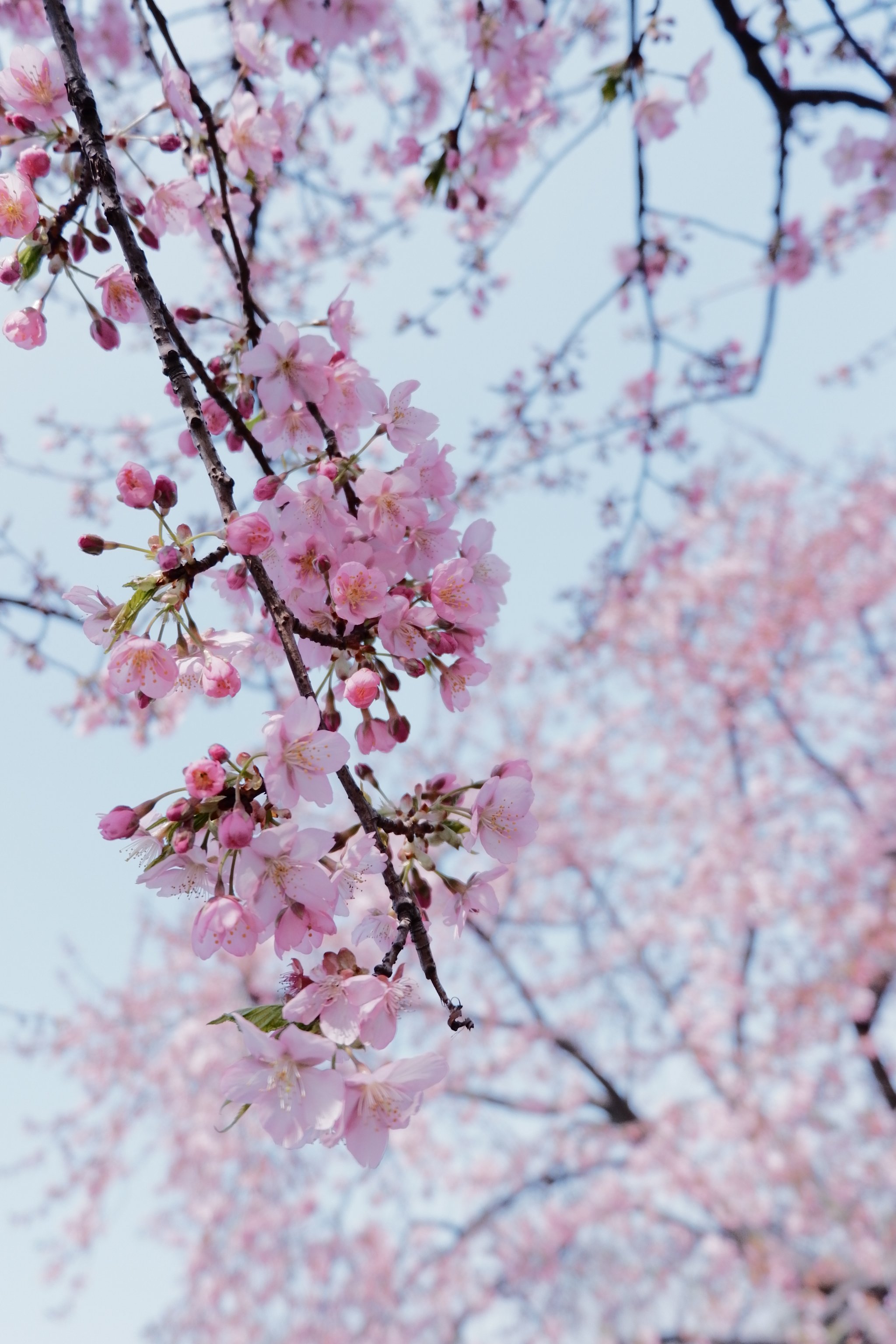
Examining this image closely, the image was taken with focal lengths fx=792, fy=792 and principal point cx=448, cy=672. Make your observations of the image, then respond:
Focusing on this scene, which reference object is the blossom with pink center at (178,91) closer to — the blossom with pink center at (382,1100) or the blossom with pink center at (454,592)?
the blossom with pink center at (454,592)

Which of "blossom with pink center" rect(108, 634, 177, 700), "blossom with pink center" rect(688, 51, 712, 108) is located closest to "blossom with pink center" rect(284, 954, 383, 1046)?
"blossom with pink center" rect(108, 634, 177, 700)

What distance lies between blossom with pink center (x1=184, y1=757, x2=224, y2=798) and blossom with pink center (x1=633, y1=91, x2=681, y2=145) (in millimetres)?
3206

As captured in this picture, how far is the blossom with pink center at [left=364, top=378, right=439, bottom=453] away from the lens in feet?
4.51

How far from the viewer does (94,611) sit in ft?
3.76

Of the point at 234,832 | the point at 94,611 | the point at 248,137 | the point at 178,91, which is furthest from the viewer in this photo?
the point at 248,137

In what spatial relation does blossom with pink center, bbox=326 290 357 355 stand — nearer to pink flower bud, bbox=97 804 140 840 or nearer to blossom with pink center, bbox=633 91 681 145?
pink flower bud, bbox=97 804 140 840

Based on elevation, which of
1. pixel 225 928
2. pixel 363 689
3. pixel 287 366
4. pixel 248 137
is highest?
pixel 248 137

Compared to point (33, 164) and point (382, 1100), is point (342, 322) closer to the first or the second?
point (33, 164)

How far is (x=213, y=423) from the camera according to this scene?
1416 mm

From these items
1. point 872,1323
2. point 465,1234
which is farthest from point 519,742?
point 872,1323

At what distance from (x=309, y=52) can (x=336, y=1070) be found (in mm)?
3019

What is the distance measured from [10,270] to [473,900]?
4.28ft

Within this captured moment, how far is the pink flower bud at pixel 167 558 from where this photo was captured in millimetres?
1068

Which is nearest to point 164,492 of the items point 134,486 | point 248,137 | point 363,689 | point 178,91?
point 134,486
